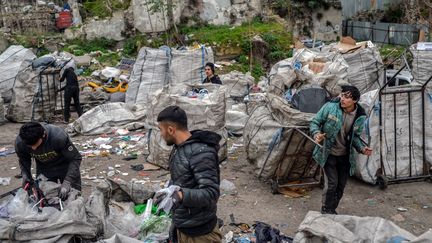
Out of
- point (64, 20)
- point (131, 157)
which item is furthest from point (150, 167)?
point (64, 20)

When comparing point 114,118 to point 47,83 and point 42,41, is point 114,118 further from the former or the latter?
point 42,41

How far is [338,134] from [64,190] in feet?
8.97

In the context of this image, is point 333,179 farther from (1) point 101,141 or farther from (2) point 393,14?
(2) point 393,14

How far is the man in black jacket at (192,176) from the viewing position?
3047 mm

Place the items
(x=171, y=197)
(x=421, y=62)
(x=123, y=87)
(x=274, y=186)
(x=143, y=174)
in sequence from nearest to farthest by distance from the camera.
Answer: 1. (x=171, y=197)
2. (x=274, y=186)
3. (x=143, y=174)
4. (x=421, y=62)
5. (x=123, y=87)

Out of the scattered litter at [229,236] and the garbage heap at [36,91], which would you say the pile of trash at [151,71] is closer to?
the garbage heap at [36,91]

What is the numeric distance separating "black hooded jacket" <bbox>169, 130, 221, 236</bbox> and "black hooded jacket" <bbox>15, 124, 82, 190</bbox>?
1614mm

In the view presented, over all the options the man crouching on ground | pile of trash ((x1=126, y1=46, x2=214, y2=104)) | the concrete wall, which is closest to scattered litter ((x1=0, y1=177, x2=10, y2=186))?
pile of trash ((x1=126, y1=46, x2=214, y2=104))

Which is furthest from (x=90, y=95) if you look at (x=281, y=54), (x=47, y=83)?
(x=281, y=54)

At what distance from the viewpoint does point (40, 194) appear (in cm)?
440

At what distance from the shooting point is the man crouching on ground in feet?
16.8

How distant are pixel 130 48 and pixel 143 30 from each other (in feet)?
2.83

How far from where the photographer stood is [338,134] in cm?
518

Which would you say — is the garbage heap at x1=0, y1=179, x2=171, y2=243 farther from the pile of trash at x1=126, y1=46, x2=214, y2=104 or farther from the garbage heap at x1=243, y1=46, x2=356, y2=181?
the pile of trash at x1=126, y1=46, x2=214, y2=104
